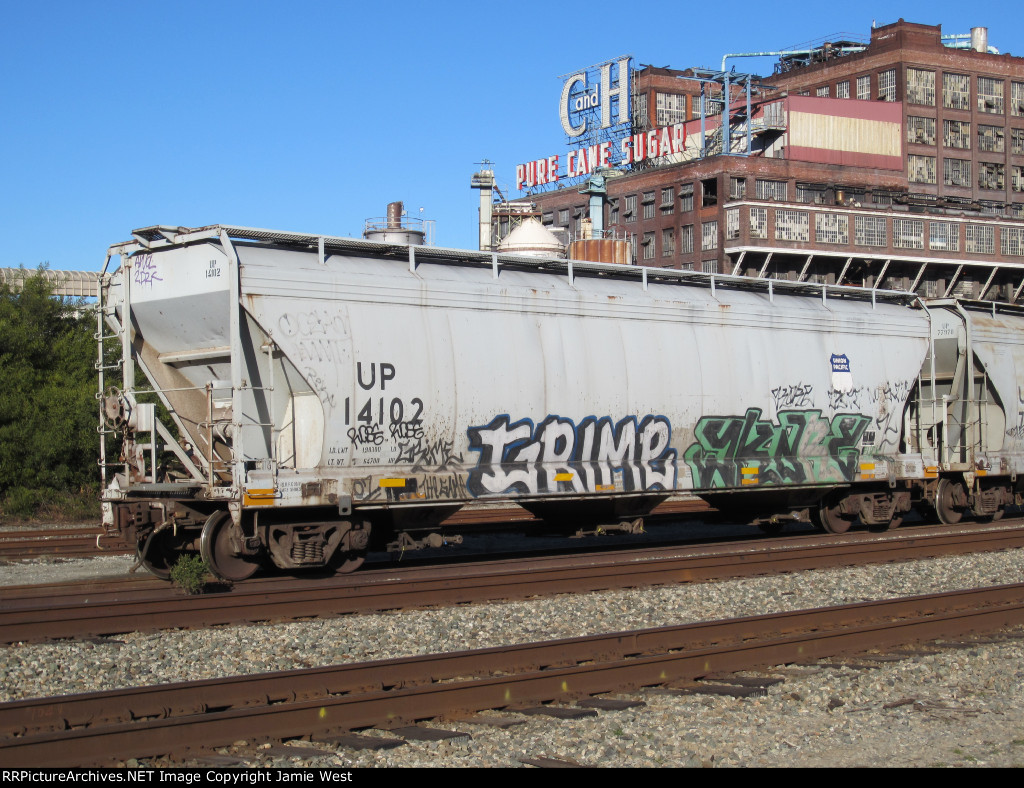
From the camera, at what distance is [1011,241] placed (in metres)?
75.1

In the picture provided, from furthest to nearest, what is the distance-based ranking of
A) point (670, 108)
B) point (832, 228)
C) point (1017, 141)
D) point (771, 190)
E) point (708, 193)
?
point (670, 108), point (1017, 141), point (708, 193), point (771, 190), point (832, 228)

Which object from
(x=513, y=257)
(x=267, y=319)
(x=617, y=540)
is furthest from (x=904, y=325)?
(x=267, y=319)

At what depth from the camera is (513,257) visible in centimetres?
1455

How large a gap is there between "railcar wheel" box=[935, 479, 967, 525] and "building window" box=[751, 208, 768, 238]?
162ft

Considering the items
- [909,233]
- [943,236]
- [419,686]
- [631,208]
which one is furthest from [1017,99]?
[419,686]

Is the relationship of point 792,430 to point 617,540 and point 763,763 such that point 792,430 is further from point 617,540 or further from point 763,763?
point 763,763

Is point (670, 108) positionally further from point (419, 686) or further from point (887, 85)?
point (419, 686)

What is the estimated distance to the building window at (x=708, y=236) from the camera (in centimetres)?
6925

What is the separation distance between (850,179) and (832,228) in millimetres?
6070

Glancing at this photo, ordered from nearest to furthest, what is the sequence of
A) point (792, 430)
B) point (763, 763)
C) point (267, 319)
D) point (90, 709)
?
point (763, 763)
point (90, 709)
point (267, 319)
point (792, 430)

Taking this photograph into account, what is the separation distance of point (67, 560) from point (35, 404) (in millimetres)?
9959

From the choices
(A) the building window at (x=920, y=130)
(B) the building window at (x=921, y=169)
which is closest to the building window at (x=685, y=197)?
(B) the building window at (x=921, y=169)

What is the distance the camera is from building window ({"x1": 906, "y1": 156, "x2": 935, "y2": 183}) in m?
77.4

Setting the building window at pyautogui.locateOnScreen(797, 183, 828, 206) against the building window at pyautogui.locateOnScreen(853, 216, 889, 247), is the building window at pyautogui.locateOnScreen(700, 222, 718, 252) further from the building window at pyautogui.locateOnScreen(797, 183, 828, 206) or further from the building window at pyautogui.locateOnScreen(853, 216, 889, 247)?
the building window at pyautogui.locateOnScreen(853, 216, 889, 247)
